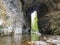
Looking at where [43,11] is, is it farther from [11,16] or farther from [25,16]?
[11,16]

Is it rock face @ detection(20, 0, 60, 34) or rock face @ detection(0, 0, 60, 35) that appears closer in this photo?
rock face @ detection(0, 0, 60, 35)

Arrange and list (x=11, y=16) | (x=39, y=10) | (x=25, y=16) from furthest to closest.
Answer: (x=39, y=10), (x=25, y=16), (x=11, y=16)

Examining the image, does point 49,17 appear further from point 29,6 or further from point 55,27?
point 29,6

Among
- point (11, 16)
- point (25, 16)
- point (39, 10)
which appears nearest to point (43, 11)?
point (39, 10)

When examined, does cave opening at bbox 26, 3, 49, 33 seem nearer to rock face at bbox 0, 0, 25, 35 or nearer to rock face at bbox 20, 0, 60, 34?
rock face at bbox 20, 0, 60, 34

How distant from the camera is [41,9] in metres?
9.26

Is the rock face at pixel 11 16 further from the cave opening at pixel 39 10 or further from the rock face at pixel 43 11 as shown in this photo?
the cave opening at pixel 39 10

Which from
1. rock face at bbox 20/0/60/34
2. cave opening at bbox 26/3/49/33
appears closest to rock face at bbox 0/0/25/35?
rock face at bbox 20/0/60/34

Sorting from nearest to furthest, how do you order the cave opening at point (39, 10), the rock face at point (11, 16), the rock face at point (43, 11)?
1. the rock face at point (11, 16)
2. the rock face at point (43, 11)
3. the cave opening at point (39, 10)

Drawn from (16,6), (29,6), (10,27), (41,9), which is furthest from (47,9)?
(10,27)

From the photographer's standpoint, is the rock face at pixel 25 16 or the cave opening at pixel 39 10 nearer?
the rock face at pixel 25 16

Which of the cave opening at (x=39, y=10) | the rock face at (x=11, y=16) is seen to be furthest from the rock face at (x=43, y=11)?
the rock face at (x=11, y=16)

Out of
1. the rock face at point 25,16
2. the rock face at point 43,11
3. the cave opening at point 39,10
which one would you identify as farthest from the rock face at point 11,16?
the cave opening at point 39,10

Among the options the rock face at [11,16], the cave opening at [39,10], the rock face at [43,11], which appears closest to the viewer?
the rock face at [11,16]
